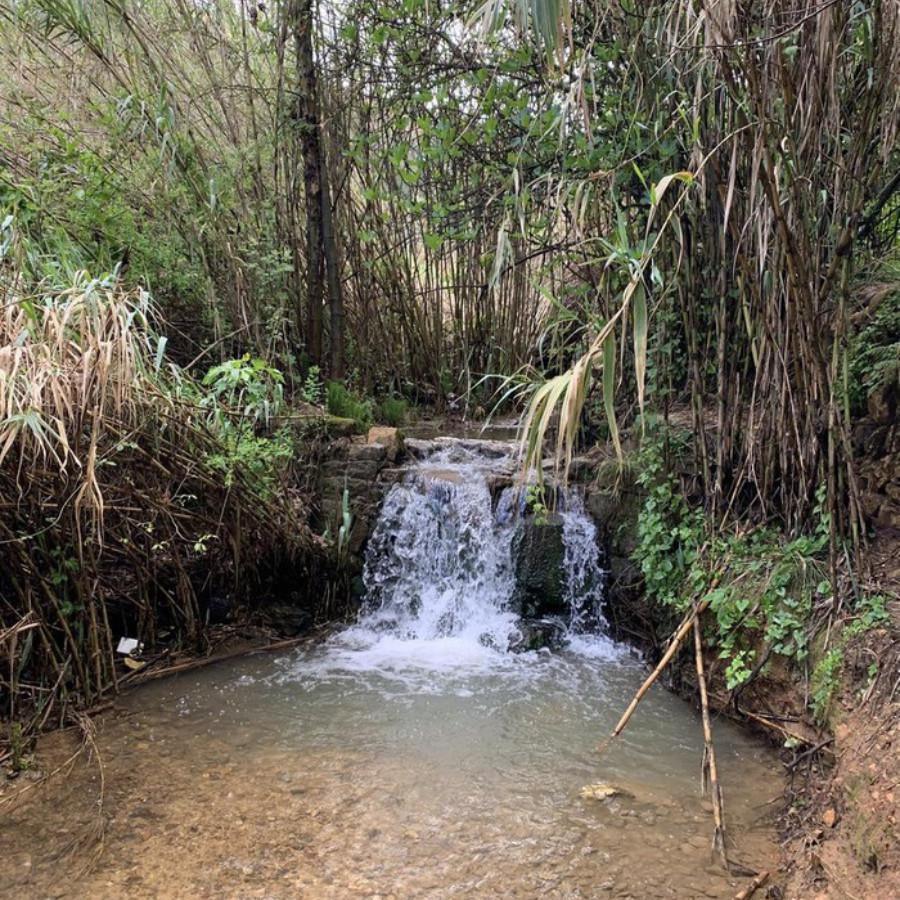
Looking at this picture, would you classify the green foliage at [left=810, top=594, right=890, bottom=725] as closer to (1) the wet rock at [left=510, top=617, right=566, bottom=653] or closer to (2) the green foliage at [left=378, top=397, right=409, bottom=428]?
(1) the wet rock at [left=510, top=617, right=566, bottom=653]

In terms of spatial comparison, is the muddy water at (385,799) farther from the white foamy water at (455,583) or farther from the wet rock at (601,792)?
the white foamy water at (455,583)

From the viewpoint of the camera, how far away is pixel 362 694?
9.29ft

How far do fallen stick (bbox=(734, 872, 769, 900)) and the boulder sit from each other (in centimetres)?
277

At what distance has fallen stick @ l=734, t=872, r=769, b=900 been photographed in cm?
164

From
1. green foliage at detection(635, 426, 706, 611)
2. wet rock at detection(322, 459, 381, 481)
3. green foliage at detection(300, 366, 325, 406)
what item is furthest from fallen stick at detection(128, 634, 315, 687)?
green foliage at detection(635, 426, 706, 611)

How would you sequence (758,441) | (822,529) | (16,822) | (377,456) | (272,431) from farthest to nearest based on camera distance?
(377,456) < (272,431) < (758,441) < (822,529) < (16,822)

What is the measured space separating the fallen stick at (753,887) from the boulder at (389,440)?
2769 mm

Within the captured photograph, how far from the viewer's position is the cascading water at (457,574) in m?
3.48

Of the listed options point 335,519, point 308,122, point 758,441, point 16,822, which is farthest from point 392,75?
point 16,822

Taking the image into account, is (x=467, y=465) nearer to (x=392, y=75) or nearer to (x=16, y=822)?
A: (x=392, y=75)

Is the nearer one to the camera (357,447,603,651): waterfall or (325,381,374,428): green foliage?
(357,447,603,651): waterfall

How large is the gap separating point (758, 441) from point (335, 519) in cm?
218

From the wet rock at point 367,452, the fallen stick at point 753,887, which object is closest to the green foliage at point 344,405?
the wet rock at point 367,452

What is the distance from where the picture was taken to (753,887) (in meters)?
1.67
